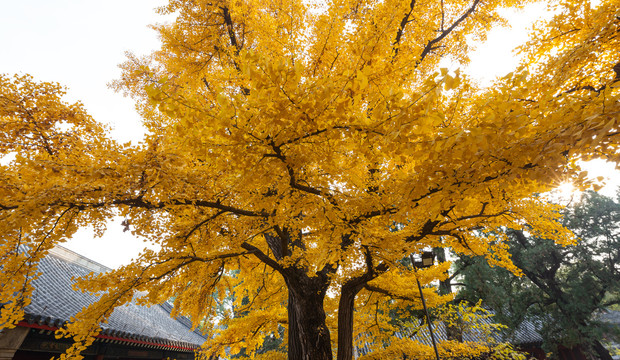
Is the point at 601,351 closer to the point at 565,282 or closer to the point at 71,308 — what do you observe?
the point at 565,282

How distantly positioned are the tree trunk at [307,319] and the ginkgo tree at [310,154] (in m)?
0.03

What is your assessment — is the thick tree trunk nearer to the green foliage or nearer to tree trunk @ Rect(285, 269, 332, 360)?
tree trunk @ Rect(285, 269, 332, 360)

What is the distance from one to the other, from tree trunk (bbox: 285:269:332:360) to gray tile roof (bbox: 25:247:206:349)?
289 cm

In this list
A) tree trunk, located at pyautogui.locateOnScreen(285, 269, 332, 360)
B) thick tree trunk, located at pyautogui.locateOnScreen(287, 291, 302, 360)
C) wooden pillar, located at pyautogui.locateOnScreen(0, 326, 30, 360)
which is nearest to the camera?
wooden pillar, located at pyautogui.locateOnScreen(0, 326, 30, 360)

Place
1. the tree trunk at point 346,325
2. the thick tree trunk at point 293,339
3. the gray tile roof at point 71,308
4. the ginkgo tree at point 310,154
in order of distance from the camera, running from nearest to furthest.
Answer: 1. the ginkgo tree at point 310,154
2. the thick tree trunk at point 293,339
3. the tree trunk at point 346,325
4. the gray tile roof at point 71,308

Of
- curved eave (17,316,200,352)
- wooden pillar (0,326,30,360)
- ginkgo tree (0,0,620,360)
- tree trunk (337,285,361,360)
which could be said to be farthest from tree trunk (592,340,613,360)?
wooden pillar (0,326,30,360)

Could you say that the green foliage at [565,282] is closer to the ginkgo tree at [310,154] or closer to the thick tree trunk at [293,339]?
the ginkgo tree at [310,154]

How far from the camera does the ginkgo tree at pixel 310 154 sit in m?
1.92

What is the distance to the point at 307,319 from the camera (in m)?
5.17

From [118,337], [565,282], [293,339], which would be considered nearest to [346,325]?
[293,339]

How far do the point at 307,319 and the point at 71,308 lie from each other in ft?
20.2

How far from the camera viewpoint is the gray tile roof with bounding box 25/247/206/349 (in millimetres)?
5608

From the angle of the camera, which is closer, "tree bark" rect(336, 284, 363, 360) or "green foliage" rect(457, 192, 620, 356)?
"tree bark" rect(336, 284, 363, 360)

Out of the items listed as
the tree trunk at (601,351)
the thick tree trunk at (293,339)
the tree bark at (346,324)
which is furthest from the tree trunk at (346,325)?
the tree trunk at (601,351)
